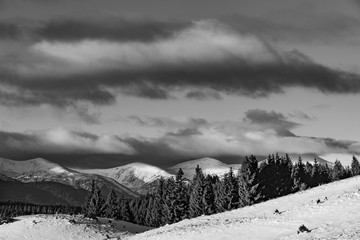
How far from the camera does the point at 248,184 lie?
100m

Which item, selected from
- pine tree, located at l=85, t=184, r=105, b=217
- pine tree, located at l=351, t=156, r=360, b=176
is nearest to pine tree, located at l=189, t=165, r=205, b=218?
pine tree, located at l=85, t=184, r=105, b=217

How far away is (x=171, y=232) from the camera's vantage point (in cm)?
5222

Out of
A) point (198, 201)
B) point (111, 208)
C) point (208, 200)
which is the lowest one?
point (111, 208)

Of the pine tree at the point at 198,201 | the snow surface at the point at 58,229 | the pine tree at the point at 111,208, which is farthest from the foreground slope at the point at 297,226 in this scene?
the pine tree at the point at 111,208

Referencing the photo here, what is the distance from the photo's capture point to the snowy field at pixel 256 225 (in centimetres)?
4106

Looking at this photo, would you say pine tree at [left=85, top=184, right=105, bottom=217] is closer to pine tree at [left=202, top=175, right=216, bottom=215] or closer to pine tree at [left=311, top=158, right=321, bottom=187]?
pine tree at [left=202, top=175, right=216, bottom=215]

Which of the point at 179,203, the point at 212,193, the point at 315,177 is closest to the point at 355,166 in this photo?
the point at 315,177

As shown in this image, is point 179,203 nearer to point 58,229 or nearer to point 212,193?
point 212,193

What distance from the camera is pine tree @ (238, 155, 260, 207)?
98688 mm

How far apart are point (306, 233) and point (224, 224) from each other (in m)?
13.8

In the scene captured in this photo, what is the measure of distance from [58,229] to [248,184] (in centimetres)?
4443

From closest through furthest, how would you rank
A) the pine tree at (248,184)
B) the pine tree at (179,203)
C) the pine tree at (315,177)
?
the pine tree at (248,184) → the pine tree at (179,203) → the pine tree at (315,177)

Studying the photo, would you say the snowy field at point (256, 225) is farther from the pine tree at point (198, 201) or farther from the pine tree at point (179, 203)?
the pine tree at point (198, 201)

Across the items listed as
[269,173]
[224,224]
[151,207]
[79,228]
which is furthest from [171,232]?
[151,207]
